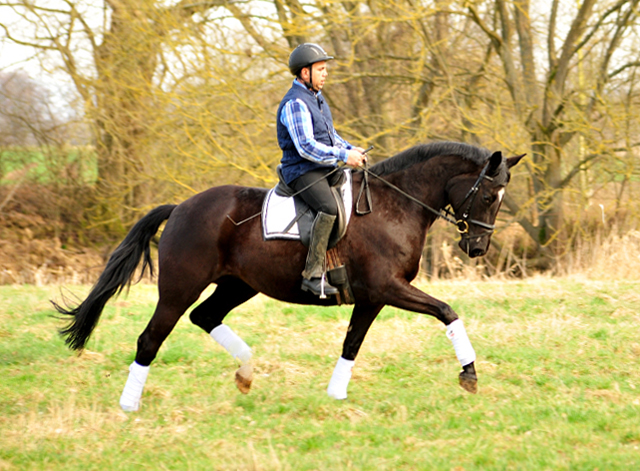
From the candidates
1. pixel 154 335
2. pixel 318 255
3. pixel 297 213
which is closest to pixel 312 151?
pixel 297 213

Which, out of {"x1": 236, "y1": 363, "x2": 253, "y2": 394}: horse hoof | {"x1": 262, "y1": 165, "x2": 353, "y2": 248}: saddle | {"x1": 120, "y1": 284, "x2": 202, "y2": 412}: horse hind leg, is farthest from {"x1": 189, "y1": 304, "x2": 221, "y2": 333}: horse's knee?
{"x1": 262, "y1": 165, "x2": 353, "y2": 248}: saddle

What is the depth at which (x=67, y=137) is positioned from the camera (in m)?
17.0

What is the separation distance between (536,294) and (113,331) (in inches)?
213

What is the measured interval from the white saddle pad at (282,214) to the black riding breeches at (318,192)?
159 mm

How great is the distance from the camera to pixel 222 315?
591cm

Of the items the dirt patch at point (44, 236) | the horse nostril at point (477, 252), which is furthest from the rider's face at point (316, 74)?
the dirt patch at point (44, 236)

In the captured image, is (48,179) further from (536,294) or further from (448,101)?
(536,294)

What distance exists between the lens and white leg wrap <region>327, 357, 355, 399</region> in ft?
17.7

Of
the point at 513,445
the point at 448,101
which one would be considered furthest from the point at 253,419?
the point at 448,101

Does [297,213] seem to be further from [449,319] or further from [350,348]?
[449,319]

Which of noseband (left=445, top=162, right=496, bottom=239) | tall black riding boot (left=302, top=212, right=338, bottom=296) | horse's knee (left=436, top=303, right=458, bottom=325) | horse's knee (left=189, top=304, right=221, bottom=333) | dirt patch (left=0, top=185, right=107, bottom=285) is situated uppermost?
noseband (left=445, top=162, right=496, bottom=239)

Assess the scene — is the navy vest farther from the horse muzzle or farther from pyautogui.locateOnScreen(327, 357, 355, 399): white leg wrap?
pyautogui.locateOnScreen(327, 357, 355, 399): white leg wrap

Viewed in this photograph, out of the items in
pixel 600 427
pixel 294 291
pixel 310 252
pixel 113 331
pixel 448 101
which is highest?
pixel 448 101

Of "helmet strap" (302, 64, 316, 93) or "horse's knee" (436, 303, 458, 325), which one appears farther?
"helmet strap" (302, 64, 316, 93)
